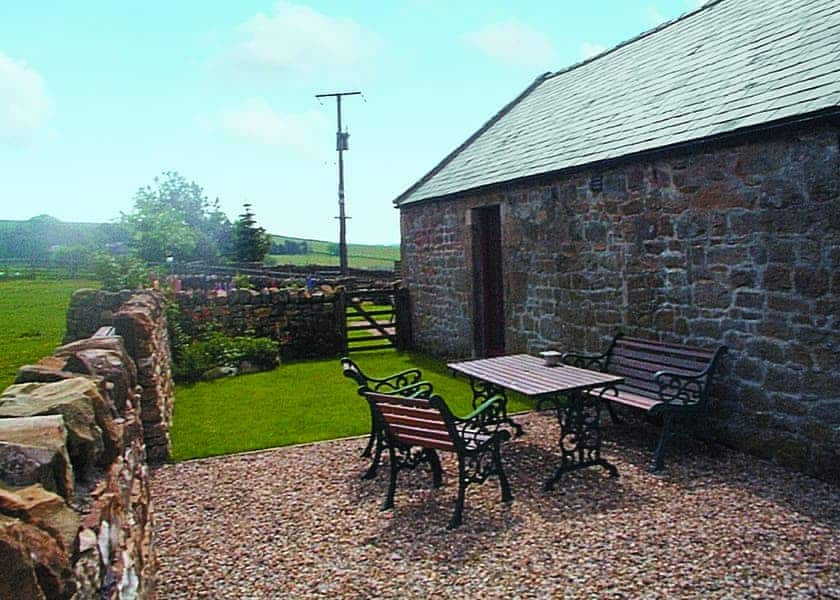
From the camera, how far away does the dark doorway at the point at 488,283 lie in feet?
36.2

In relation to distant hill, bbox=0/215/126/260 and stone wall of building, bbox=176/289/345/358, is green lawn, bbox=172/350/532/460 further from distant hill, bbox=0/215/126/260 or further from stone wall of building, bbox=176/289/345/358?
distant hill, bbox=0/215/126/260

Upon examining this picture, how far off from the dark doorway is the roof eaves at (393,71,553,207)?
3008mm

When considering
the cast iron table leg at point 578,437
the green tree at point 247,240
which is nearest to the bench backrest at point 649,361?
the cast iron table leg at point 578,437

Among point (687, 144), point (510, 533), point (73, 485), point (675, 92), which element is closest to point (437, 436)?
point (510, 533)

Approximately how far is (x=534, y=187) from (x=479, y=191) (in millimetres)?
1450

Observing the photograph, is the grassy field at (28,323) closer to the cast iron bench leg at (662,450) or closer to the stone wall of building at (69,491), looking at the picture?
the stone wall of building at (69,491)

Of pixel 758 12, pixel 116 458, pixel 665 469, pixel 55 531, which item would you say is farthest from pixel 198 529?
pixel 758 12

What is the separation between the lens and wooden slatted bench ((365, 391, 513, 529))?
4.88 metres

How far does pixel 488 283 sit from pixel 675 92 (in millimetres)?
4381

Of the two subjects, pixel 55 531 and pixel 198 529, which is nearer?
pixel 55 531

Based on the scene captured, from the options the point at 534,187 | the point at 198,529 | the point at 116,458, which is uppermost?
the point at 534,187

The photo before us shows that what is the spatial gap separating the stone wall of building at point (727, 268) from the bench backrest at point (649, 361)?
0.64 ft

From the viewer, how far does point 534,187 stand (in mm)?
9289

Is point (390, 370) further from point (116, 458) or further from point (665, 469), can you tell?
point (116, 458)
